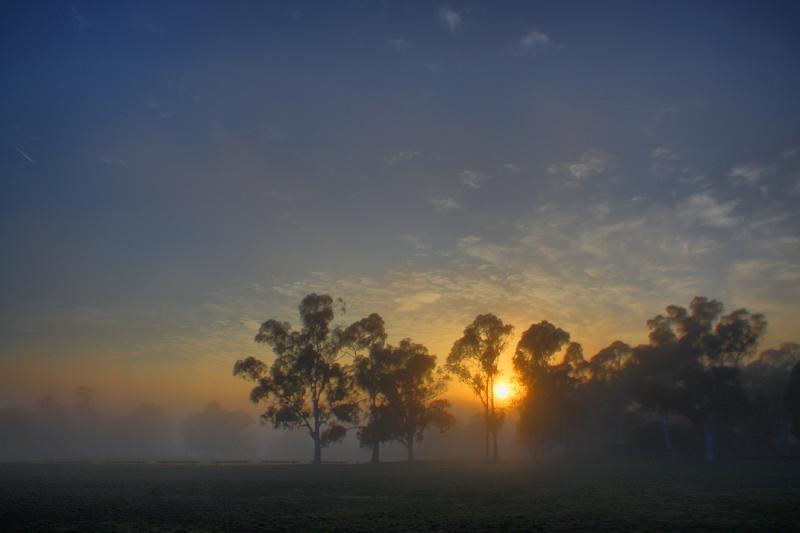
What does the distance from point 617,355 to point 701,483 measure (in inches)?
2445

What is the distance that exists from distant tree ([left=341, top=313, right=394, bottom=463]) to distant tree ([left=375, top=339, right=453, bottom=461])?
20cm

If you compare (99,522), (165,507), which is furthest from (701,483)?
(99,522)

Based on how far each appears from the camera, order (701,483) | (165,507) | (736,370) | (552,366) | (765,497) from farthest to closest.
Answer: (552,366), (736,370), (701,483), (765,497), (165,507)

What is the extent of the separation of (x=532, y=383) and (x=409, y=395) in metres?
20.9

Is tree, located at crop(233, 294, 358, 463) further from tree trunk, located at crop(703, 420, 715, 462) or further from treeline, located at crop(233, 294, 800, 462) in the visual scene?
tree trunk, located at crop(703, 420, 715, 462)

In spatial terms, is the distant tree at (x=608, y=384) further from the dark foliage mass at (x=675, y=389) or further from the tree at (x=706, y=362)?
the tree at (x=706, y=362)

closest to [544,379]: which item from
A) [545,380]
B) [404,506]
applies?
[545,380]

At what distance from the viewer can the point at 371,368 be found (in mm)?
72875

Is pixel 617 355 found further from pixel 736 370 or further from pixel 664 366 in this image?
pixel 736 370

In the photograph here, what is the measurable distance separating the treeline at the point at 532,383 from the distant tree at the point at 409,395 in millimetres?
166

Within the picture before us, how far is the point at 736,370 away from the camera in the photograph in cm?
6938

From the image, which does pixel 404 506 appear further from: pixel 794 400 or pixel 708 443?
pixel 794 400

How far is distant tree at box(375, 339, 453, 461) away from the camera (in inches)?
2891

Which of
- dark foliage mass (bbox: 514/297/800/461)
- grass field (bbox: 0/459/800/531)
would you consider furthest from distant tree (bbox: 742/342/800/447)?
grass field (bbox: 0/459/800/531)
